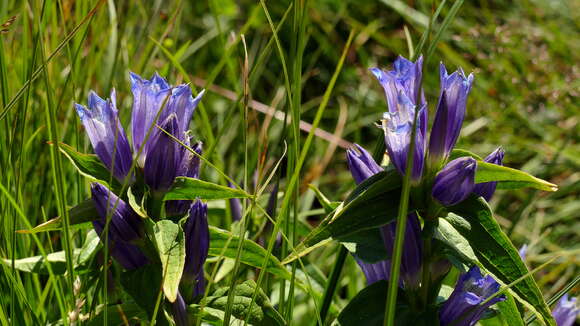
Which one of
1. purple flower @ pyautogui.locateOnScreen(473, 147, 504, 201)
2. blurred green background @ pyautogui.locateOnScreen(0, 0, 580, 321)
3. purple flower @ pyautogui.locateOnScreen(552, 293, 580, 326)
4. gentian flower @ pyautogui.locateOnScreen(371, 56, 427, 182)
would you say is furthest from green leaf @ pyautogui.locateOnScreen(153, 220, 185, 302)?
purple flower @ pyautogui.locateOnScreen(552, 293, 580, 326)

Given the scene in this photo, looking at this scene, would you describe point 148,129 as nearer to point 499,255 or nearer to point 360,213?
point 360,213

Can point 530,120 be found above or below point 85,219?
below

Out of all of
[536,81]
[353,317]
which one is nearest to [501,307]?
[353,317]

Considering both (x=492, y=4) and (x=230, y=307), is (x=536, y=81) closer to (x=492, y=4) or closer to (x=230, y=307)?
(x=492, y=4)

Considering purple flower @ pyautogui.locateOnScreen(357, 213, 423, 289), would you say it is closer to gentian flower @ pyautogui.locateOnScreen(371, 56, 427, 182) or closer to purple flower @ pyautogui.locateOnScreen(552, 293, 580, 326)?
gentian flower @ pyautogui.locateOnScreen(371, 56, 427, 182)

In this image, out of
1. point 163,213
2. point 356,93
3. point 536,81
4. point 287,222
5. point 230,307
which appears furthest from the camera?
point 356,93

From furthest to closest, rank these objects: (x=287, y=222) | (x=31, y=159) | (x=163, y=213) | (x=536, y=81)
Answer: (x=536, y=81) < (x=31, y=159) < (x=287, y=222) < (x=163, y=213)

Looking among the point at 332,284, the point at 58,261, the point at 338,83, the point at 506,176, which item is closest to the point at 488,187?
the point at 506,176
